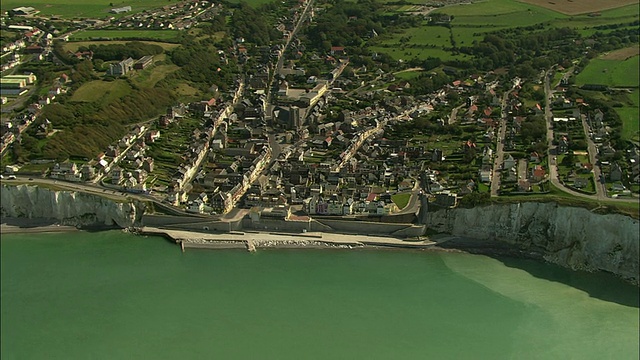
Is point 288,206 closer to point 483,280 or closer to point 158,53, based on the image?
point 483,280

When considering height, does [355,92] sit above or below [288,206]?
above

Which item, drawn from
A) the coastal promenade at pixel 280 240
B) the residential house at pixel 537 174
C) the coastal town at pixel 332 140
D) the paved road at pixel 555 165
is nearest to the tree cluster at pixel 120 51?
the coastal town at pixel 332 140

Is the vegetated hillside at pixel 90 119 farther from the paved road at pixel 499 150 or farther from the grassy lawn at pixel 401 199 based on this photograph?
the paved road at pixel 499 150

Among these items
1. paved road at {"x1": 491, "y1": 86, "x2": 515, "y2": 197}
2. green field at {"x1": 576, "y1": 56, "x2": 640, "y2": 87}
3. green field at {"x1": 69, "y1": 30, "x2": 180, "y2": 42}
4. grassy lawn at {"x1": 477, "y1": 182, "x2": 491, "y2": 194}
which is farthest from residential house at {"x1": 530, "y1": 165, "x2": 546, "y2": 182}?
green field at {"x1": 69, "y1": 30, "x2": 180, "y2": 42}

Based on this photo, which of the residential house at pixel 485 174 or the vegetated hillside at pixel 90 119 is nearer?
the residential house at pixel 485 174

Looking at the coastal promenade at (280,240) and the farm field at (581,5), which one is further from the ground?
the farm field at (581,5)

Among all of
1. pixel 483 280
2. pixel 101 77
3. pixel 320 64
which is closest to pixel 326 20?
pixel 320 64

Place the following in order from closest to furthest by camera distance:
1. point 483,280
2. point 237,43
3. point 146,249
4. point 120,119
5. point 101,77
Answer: point 483,280 → point 146,249 → point 120,119 → point 101,77 → point 237,43

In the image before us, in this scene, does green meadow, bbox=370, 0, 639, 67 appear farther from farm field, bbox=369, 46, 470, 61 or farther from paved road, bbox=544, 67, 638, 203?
paved road, bbox=544, 67, 638, 203
